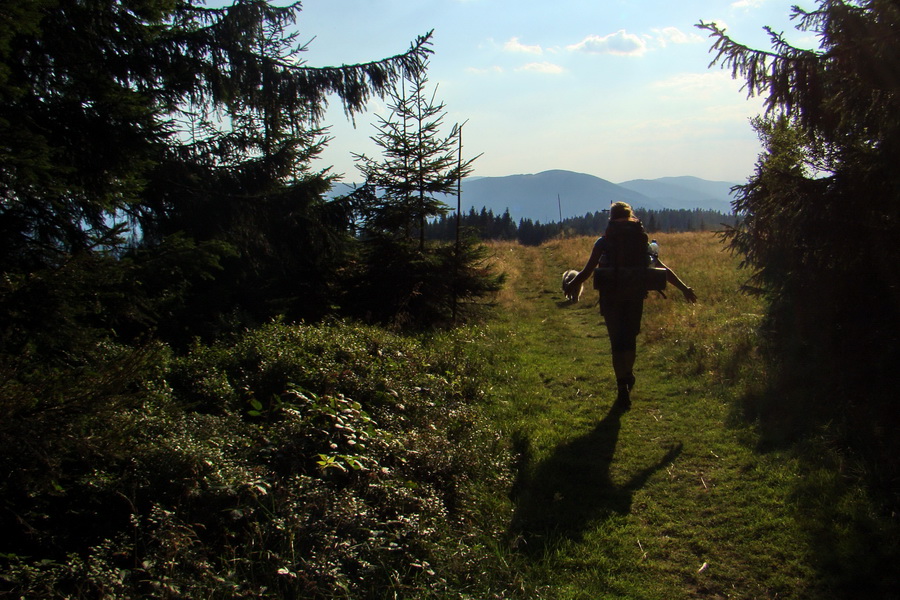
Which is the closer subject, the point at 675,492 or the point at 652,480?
the point at 675,492

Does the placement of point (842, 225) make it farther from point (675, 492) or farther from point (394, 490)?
point (394, 490)

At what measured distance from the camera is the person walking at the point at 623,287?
20.7ft

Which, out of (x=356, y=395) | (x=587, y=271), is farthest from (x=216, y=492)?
(x=587, y=271)

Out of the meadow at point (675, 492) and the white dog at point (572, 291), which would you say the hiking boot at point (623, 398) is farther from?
the white dog at point (572, 291)

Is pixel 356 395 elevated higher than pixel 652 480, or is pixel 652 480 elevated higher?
pixel 356 395

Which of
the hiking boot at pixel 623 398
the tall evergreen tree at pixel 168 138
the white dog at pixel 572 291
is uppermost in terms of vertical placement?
the tall evergreen tree at pixel 168 138

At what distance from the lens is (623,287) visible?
6.25 m

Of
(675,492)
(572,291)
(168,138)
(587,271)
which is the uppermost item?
(168,138)

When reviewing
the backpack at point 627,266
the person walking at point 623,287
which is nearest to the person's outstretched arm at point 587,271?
the person walking at point 623,287

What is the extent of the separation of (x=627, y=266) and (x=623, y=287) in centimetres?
26

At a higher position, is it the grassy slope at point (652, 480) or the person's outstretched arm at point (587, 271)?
the person's outstretched arm at point (587, 271)

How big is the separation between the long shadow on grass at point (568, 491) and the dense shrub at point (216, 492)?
1.26ft

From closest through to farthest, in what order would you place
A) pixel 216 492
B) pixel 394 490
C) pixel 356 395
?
pixel 216 492 < pixel 394 490 < pixel 356 395

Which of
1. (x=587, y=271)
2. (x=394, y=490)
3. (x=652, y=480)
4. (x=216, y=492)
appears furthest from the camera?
(x=587, y=271)
